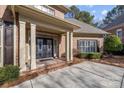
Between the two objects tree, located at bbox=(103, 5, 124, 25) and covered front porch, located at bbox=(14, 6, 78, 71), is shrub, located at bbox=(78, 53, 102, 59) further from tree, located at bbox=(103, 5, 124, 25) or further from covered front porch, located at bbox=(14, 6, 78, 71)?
tree, located at bbox=(103, 5, 124, 25)

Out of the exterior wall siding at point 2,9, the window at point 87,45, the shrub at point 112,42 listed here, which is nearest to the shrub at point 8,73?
the exterior wall siding at point 2,9

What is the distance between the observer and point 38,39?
15984mm

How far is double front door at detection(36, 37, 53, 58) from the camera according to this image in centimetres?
1609

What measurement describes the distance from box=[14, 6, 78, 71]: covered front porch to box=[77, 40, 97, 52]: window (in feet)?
8.13

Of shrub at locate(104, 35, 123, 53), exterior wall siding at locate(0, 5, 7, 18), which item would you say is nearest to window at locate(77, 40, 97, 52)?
shrub at locate(104, 35, 123, 53)

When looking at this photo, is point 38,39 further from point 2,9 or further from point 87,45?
point 87,45

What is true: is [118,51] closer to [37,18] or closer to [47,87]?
[37,18]

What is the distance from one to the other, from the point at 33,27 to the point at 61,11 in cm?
876

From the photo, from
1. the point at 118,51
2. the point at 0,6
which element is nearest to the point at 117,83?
the point at 0,6

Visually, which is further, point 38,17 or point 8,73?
point 38,17

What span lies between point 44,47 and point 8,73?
936cm

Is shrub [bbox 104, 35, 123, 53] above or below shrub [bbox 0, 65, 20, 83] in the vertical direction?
above

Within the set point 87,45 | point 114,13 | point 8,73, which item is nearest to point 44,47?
point 87,45
